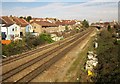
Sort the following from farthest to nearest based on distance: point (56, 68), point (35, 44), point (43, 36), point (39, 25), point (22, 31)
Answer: point (39, 25) → point (22, 31) → point (43, 36) → point (35, 44) → point (56, 68)

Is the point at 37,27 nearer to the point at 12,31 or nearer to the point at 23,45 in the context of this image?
the point at 12,31

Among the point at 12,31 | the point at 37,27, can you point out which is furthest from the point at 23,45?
the point at 37,27

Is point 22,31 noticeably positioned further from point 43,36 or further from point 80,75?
point 80,75

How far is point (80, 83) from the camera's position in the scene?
13.2 m

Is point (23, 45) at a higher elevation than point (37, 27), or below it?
below

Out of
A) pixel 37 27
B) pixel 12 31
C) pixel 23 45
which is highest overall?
pixel 37 27

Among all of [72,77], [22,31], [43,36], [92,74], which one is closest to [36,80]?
[72,77]

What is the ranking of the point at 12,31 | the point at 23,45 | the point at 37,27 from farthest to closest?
1. the point at 37,27
2. the point at 12,31
3. the point at 23,45

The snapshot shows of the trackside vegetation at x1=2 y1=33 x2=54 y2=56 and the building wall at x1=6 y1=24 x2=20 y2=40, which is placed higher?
the building wall at x1=6 y1=24 x2=20 y2=40

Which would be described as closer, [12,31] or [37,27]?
[12,31]

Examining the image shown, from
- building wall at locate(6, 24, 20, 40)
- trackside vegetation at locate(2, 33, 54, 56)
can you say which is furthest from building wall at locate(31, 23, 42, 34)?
trackside vegetation at locate(2, 33, 54, 56)

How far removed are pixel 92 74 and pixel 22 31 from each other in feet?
119

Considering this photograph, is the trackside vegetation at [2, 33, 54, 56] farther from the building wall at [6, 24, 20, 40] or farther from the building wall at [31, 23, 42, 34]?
the building wall at [31, 23, 42, 34]

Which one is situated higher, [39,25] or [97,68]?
[39,25]
